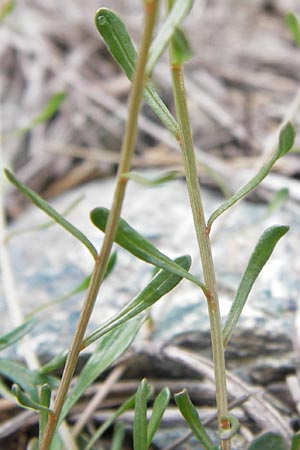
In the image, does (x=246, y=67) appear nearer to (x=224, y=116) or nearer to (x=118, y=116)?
(x=224, y=116)

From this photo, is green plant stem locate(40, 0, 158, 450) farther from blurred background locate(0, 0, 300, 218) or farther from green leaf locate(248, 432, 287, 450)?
blurred background locate(0, 0, 300, 218)

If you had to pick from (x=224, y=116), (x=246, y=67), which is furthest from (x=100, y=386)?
(x=246, y=67)

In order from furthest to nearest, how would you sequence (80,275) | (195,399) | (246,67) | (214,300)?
(246,67) < (80,275) < (195,399) < (214,300)

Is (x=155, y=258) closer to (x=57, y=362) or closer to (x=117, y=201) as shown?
(x=117, y=201)

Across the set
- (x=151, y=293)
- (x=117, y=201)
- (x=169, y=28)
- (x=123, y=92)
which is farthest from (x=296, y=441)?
(x=123, y=92)

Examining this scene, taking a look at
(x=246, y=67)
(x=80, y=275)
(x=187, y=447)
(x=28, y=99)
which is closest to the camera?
(x=187, y=447)

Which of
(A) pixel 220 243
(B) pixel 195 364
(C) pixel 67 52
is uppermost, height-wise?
(C) pixel 67 52

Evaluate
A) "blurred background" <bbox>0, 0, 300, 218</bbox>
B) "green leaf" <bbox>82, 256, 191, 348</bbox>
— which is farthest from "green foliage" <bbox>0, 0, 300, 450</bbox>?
"blurred background" <bbox>0, 0, 300, 218</bbox>
